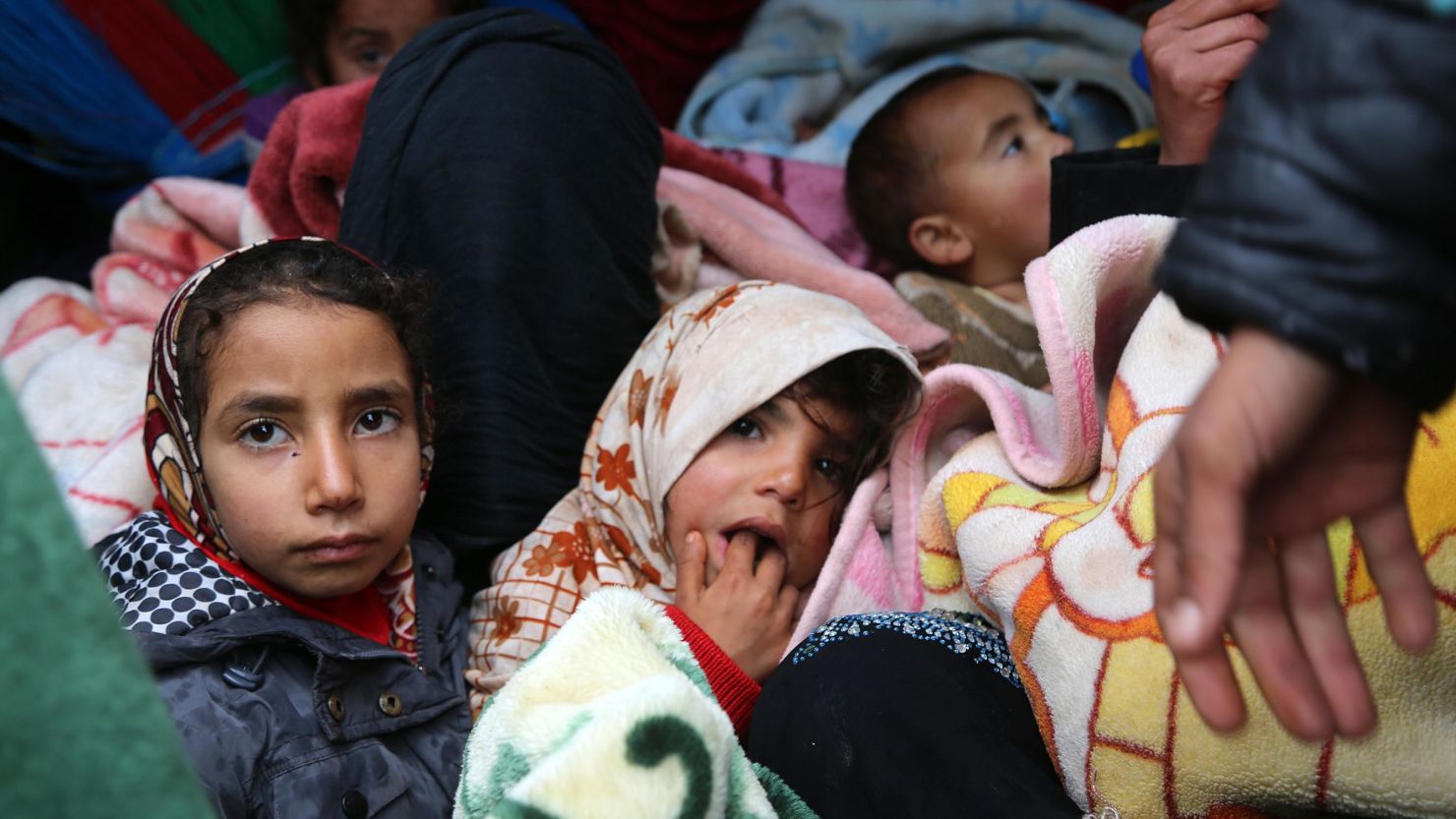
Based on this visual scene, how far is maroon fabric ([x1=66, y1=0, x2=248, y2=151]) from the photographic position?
1.56 meters

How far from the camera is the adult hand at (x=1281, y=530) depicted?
0.42 metres

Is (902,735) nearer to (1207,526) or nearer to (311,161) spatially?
(1207,526)

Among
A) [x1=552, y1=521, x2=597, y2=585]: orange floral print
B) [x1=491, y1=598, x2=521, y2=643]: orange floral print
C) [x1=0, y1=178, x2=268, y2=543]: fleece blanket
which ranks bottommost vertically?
[x1=491, y1=598, x2=521, y2=643]: orange floral print

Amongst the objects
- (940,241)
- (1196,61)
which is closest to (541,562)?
(1196,61)

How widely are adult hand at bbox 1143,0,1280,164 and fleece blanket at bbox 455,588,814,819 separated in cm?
72

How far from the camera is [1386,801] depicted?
694 millimetres

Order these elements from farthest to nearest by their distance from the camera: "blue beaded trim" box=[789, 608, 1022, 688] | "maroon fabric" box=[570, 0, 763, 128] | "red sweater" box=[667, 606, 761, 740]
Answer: "maroon fabric" box=[570, 0, 763, 128], "red sweater" box=[667, 606, 761, 740], "blue beaded trim" box=[789, 608, 1022, 688]

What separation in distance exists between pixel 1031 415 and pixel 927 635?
0.29 meters

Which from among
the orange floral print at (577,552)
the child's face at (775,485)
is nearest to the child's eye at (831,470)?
the child's face at (775,485)

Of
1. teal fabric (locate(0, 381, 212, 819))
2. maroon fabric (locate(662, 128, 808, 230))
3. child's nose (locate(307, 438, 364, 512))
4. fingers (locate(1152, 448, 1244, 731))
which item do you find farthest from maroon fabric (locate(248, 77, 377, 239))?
fingers (locate(1152, 448, 1244, 731))

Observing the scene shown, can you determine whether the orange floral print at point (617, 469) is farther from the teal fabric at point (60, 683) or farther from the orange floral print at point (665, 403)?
the teal fabric at point (60, 683)

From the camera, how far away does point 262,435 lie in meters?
1.00

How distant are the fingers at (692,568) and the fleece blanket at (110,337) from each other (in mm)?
542

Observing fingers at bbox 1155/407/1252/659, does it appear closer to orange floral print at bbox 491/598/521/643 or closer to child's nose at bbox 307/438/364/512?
child's nose at bbox 307/438/364/512
